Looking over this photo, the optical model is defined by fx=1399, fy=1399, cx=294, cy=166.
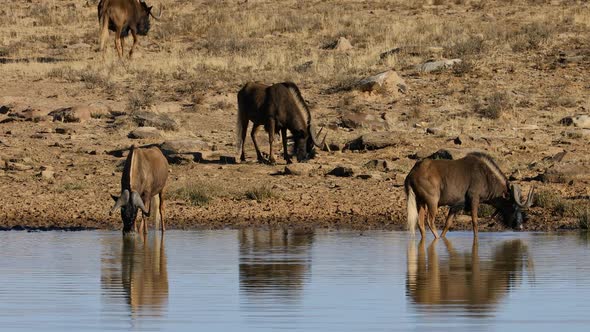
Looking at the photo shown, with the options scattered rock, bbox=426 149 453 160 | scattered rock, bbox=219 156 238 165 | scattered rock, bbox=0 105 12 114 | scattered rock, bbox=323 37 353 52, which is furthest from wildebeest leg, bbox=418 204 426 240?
scattered rock, bbox=323 37 353 52

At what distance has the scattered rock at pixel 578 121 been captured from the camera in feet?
81.3

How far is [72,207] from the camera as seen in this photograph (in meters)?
19.5

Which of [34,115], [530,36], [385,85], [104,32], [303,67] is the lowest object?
[34,115]

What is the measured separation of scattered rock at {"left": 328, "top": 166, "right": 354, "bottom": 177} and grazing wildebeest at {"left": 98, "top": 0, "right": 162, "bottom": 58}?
12.8 metres

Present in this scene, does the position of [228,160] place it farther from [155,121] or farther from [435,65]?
[435,65]

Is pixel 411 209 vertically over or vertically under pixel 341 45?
under

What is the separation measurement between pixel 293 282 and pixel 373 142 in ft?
35.4

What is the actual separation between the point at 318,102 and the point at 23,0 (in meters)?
18.5

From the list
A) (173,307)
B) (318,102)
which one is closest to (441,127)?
(318,102)

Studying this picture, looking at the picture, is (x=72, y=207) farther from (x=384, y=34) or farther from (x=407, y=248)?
(x=384, y=34)

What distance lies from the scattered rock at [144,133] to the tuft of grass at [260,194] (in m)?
4.69

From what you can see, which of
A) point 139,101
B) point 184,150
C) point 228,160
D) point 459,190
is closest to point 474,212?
point 459,190

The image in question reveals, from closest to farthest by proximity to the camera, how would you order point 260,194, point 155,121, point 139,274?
point 139,274 → point 260,194 → point 155,121

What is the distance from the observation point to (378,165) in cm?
2184
